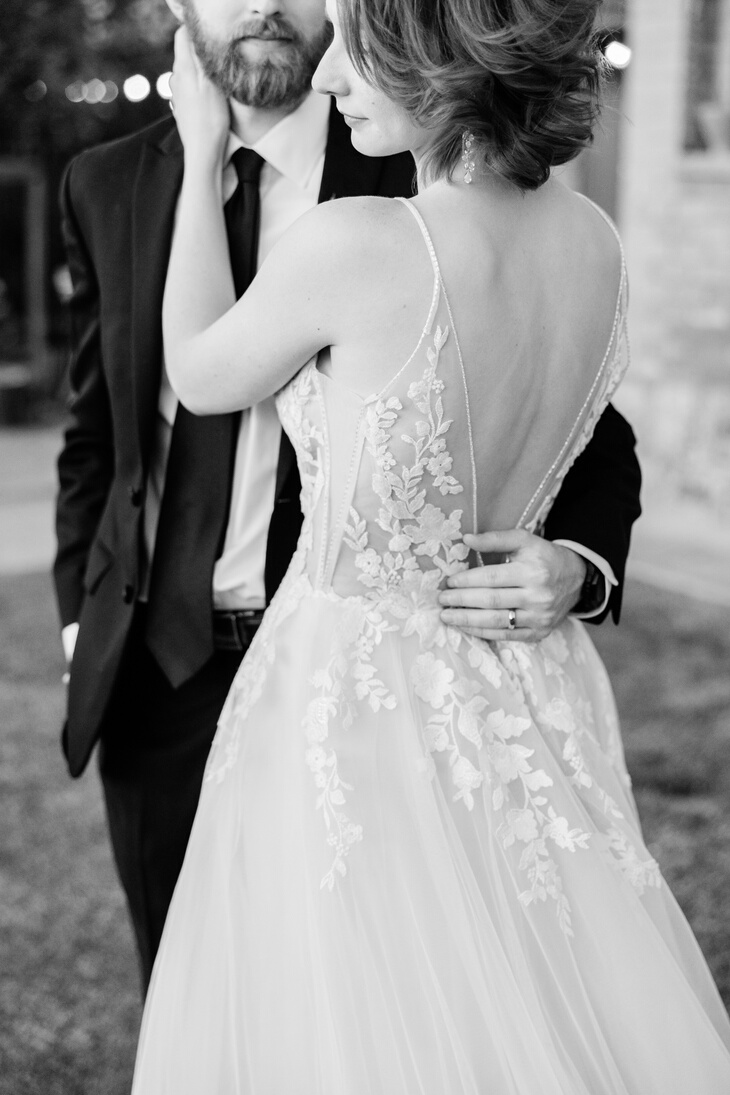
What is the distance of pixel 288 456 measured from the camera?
75.5 inches

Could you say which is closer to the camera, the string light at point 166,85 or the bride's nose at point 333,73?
the bride's nose at point 333,73

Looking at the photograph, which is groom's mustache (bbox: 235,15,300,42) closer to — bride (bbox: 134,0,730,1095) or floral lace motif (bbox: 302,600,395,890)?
bride (bbox: 134,0,730,1095)

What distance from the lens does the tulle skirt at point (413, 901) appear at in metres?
1.47

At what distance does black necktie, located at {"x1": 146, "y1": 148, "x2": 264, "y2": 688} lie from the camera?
203cm


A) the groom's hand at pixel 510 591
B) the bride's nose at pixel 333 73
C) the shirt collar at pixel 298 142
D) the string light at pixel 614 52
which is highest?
the string light at pixel 614 52

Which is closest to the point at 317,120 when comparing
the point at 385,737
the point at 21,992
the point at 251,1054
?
the point at 385,737

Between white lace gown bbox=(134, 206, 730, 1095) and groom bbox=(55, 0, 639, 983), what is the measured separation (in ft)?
0.91

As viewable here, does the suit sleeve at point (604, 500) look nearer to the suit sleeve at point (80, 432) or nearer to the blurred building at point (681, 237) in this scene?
the suit sleeve at point (80, 432)

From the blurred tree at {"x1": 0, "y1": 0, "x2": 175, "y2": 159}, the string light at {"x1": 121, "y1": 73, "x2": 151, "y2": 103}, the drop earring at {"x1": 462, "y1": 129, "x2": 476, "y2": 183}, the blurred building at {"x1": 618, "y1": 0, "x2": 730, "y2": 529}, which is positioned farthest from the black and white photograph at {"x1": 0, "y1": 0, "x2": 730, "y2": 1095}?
the blurred tree at {"x1": 0, "y1": 0, "x2": 175, "y2": 159}

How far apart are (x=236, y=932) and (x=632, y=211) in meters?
6.78

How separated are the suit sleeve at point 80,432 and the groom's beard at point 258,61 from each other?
1.10 ft

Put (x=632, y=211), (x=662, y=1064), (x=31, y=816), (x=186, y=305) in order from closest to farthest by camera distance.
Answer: (x=662, y=1064)
(x=186, y=305)
(x=31, y=816)
(x=632, y=211)

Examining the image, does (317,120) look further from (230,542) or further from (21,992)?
(21,992)

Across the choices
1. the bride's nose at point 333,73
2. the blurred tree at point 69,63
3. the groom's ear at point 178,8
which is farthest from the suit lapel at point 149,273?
the blurred tree at point 69,63
